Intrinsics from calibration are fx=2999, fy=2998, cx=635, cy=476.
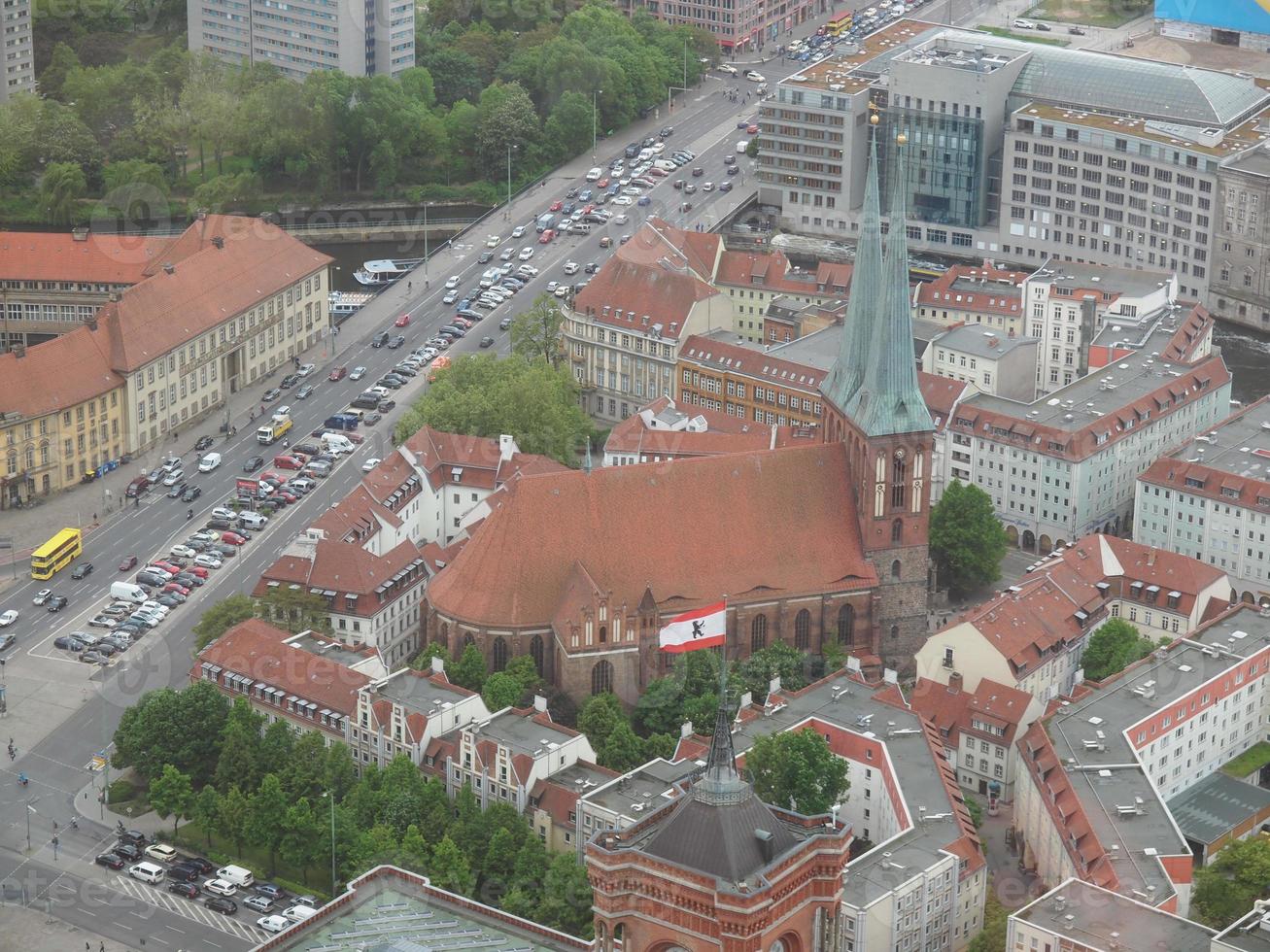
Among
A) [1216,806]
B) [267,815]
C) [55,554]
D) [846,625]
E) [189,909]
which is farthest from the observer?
[55,554]

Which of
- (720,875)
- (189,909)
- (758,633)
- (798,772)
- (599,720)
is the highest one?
(720,875)

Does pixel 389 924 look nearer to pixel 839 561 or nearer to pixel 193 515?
pixel 839 561

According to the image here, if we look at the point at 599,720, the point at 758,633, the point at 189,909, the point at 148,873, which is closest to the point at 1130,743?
the point at 758,633

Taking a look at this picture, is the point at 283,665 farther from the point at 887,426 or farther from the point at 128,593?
the point at 887,426

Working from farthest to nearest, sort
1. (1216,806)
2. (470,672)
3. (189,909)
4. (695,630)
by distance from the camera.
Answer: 1. (470,672)
2. (1216,806)
3. (189,909)
4. (695,630)

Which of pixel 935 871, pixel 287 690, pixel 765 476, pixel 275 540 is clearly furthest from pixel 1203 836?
pixel 275 540

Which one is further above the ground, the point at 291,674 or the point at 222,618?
the point at 222,618

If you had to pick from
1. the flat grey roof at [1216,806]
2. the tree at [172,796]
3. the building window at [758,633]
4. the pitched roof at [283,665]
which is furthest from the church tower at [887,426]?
the tree at [172,796]
